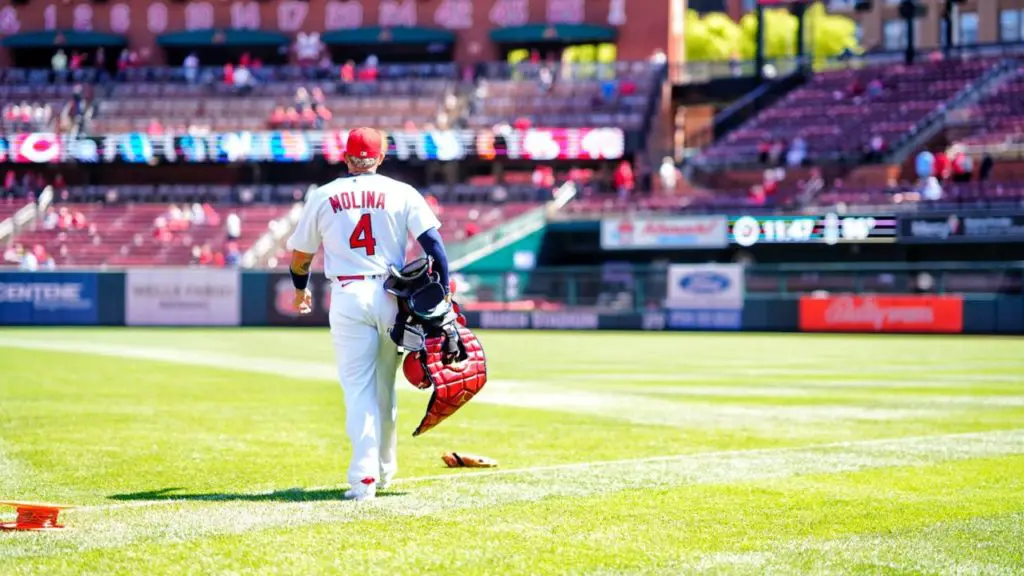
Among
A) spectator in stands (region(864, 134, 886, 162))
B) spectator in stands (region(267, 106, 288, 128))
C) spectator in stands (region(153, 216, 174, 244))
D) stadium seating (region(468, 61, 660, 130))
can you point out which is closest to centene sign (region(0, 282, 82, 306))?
spectator in stands (region(153, 216, 174, 244))

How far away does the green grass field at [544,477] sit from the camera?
18.9 ft

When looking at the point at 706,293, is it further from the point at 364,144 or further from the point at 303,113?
the point at 364,144

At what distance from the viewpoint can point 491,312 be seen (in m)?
35.6

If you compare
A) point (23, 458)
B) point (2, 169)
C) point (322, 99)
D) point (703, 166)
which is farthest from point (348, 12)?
point (23, 458)

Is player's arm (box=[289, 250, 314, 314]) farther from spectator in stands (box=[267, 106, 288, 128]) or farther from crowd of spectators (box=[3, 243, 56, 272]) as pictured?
spectator in stands (box=[267, 106, 288, 128])

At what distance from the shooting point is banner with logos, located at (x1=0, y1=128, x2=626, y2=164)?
49938 mm

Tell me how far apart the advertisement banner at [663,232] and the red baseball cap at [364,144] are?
33017 millimetres

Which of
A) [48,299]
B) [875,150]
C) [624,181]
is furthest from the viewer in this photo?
[624,181]

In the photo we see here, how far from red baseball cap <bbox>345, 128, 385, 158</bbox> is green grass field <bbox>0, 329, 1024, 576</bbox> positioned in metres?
1.80

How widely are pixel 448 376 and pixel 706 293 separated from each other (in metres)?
27.9

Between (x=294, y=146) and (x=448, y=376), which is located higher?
(x=294, y=146)

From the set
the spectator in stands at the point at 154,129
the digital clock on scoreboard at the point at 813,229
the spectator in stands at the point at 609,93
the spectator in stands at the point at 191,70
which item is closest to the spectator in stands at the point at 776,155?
the digital clock on scoreboard at the point at 813,229

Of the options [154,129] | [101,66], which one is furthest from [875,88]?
[101,66]

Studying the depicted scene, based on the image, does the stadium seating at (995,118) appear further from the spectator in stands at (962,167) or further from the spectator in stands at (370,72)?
the spectator in stands at (370,72)
